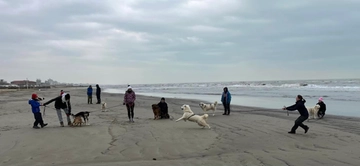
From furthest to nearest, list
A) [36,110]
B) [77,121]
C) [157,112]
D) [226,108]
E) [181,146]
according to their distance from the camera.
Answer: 1. [226,108]
2. [157,112]
3. [36,110]
4. [77,121]
5. [181,146]

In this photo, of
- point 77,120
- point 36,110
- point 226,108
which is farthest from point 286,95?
point 36,110

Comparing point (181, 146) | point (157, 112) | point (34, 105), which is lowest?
point (181, 146)

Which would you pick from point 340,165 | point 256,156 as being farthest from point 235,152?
point 340,165

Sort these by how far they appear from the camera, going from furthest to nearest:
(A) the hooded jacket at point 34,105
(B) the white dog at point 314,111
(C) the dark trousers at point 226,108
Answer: (C) the dark trousers at point 226,108, (B) the white dog at point 314,111, (A) the hooded jacket at point 34,105

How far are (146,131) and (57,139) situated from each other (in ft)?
8.92

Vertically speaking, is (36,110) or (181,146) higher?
(36,110)

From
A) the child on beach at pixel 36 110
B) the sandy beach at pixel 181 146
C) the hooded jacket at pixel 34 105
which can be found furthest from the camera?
the hooded jacket at pixel 34 105

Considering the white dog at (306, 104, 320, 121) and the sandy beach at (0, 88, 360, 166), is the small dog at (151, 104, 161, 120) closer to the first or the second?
the sandy beach at (0, 88, 360, 166)

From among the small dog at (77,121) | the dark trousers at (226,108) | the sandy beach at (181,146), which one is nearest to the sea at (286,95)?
the dark trousers at (226,108)

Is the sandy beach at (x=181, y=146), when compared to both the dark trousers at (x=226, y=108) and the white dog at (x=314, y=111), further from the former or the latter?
the dark trousers at (x=226, y=108)

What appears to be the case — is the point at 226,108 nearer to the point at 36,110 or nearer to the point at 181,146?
the point at 181,146

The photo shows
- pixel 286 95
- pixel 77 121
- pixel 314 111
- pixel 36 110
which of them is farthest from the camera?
pixel 286 95

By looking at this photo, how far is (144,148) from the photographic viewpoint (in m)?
7.29

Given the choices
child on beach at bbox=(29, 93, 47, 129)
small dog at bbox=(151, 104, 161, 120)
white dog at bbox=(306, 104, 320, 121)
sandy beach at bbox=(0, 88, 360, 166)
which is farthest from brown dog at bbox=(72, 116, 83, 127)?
Result: white dog at bbox=(306, 104, 320, 121)
